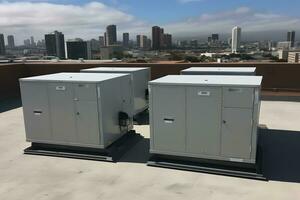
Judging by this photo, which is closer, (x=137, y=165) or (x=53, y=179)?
(x=53, y=179)

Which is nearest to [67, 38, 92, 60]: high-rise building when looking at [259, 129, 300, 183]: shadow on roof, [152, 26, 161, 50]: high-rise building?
[259, 129, 300, 183]: shadow on roof

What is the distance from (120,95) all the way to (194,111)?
2036mm

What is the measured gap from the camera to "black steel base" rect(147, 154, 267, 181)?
17.3ft

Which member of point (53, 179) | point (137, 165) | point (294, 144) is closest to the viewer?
point (53, 179)

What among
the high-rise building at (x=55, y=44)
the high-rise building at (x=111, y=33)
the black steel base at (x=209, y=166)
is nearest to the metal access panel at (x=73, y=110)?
the black steel base at (x=209, y=166)

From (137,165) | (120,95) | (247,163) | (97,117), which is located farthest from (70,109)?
(247,163)

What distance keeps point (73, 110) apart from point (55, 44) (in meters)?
86.1

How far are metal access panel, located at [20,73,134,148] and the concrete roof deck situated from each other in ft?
1.49

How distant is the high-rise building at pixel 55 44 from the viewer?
8488cm

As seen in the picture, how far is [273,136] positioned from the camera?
298 inches

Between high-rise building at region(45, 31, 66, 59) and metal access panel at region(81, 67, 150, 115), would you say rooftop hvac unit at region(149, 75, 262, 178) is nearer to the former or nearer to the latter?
metal access panel at region(81, 67, 150, 115)

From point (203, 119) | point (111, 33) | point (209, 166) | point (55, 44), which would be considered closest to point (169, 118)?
point (203, 119)

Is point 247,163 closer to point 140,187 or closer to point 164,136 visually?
point 164,136

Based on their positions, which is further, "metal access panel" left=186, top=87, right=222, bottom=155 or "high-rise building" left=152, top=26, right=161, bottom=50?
"high-rise building" left=152, top=26, right=161, bottom=50
